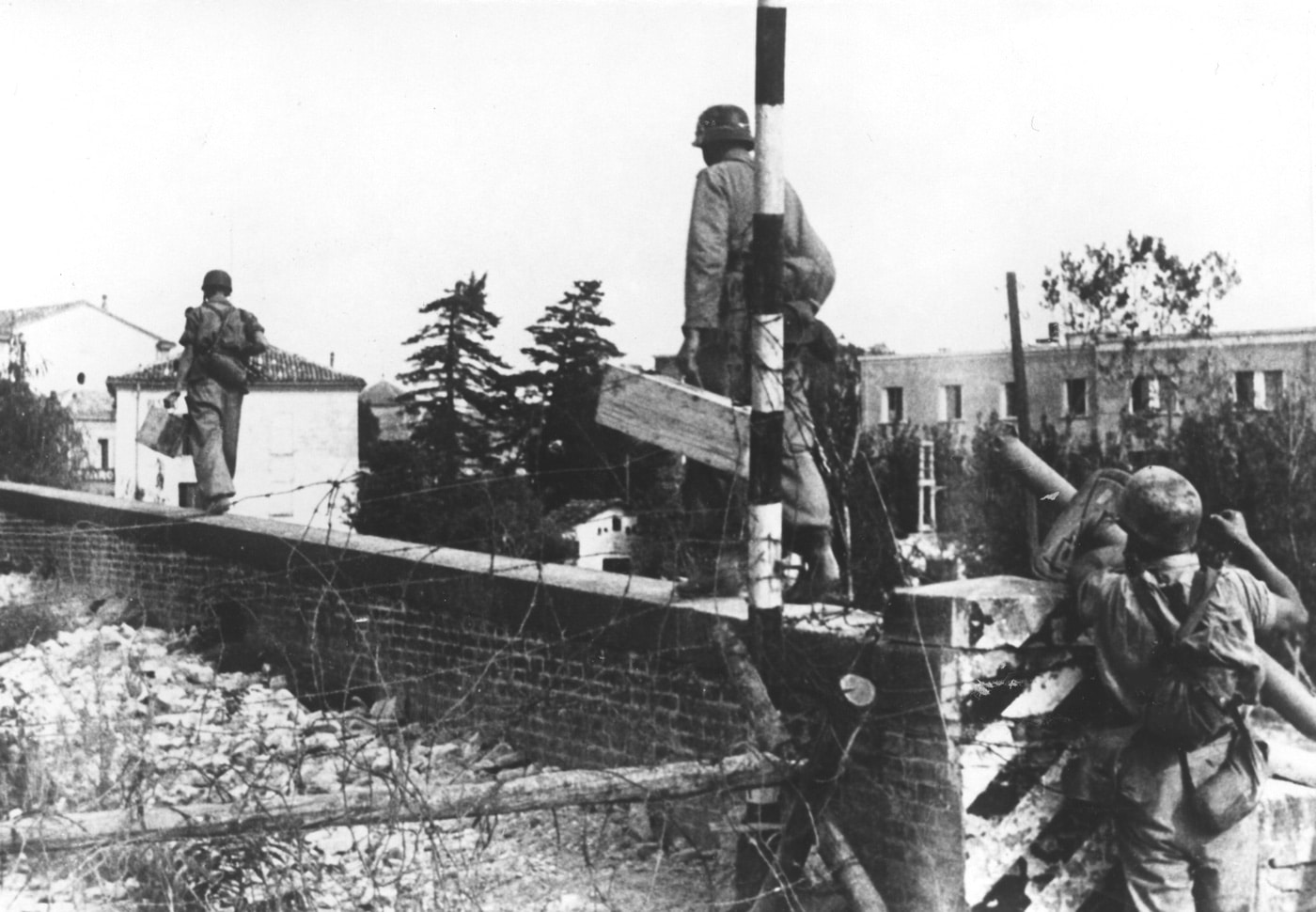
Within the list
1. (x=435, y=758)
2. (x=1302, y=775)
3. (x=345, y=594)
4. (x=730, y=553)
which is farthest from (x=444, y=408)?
(x=1302, y=775)

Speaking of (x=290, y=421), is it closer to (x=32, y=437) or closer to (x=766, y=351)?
(x=32, y=437)

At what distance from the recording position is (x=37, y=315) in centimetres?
4144

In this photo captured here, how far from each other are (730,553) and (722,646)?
0.78 meters

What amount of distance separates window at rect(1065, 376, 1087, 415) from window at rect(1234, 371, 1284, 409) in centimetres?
419

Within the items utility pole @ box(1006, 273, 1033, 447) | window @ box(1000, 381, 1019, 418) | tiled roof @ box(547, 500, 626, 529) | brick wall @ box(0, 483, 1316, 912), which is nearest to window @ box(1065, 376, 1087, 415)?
window @ box(1000, 381, 1019, 418)

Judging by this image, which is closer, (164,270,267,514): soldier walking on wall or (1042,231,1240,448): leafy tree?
(164,270,267,514): soldier walking on wall

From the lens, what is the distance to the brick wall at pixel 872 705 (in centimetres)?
429

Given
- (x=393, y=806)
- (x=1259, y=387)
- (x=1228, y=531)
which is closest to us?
(x=393, y=806)

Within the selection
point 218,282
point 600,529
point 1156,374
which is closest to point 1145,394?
point 1156,374

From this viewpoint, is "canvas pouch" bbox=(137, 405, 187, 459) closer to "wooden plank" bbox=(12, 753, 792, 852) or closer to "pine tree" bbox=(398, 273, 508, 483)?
"pine tree" bbox=(398, 273, 508, 483)

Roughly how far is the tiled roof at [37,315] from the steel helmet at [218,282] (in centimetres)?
2640

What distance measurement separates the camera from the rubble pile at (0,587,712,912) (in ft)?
13.3

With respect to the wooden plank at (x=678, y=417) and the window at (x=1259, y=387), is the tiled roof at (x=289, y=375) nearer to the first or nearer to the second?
the window at (x=1259, y=387)

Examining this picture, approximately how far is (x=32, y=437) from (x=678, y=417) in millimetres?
28508
